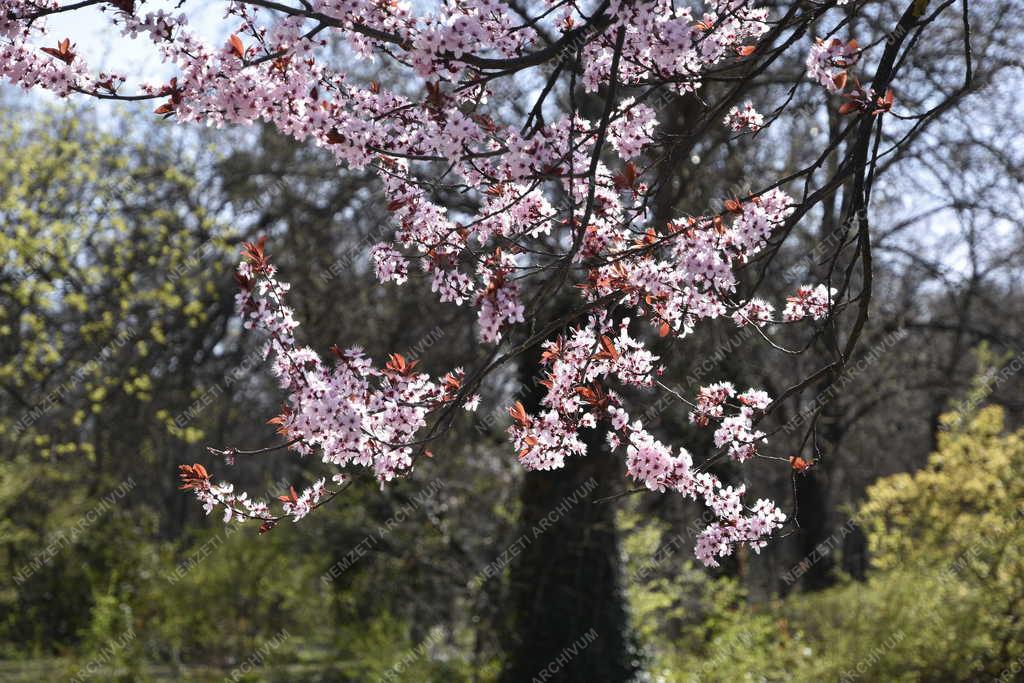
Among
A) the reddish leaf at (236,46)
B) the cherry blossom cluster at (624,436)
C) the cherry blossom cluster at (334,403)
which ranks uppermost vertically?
the reddish leaf at (236,46)

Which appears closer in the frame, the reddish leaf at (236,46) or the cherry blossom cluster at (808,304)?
the reddish leaf at (236,46)

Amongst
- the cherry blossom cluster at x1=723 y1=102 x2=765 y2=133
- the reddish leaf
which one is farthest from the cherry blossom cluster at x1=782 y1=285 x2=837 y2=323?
the reddish leaf

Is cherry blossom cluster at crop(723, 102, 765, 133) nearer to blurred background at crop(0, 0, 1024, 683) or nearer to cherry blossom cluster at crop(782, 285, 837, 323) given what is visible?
cherry blossom cluster at crop(782, 285, 837, 323)

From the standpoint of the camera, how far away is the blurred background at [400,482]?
6.53 m

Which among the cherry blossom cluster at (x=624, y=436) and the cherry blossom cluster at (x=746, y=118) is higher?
the cherry blossom cluster at (x=746, y=118)

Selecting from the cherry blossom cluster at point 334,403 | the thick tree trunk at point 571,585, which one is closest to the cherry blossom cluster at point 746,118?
the cherry blossom cluster at point 334,403

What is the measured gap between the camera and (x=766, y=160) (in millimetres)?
9031

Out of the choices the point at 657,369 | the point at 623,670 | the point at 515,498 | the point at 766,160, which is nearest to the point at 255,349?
the point at 515,498

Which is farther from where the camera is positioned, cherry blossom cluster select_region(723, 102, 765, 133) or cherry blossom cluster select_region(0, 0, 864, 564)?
cherry blossom cluster select_region(723, 102, 765, 133)

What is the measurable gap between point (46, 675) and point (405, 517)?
3037 mm

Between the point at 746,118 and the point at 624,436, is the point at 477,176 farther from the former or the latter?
the point at 746,118

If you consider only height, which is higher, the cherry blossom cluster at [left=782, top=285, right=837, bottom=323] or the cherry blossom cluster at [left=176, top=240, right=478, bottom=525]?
the cherry blossom cluster at [left=176, top=240, right=478, bottom=525]

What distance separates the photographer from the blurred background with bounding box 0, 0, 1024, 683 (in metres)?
6.53

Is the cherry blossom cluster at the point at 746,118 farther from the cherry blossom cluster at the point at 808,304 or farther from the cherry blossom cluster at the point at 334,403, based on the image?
the cherry blossom cluster at the point at 334,403
